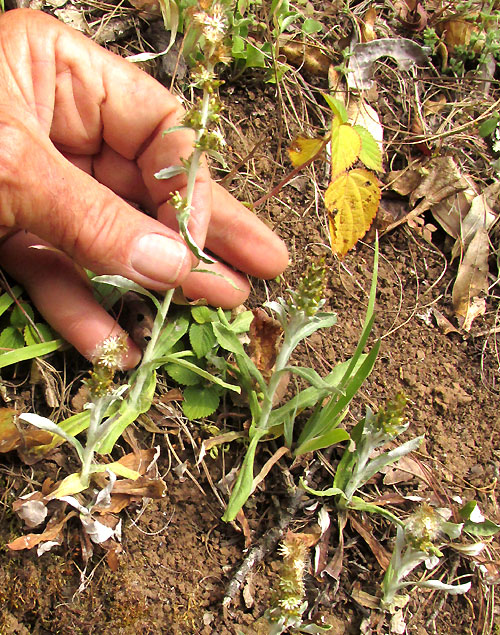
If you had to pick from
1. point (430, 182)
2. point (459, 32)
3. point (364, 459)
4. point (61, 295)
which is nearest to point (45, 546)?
point (61, 295)

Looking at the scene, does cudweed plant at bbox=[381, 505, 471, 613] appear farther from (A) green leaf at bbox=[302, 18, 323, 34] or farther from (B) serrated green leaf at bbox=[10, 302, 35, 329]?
(A) green leaf at bbox=[302, 18, 323, 34]

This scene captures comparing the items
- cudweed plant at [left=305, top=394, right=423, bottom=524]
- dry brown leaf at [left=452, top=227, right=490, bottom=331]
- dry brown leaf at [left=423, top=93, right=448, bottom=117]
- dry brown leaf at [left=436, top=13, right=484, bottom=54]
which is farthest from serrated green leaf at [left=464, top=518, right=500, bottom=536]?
dry brown leaf at [left=436, top=13, right=484, bottom=54]

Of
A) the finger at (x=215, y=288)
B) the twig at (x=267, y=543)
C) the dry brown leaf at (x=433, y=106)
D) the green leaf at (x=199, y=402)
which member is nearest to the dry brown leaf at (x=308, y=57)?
the dry brown leaf at (x=433, y=106)

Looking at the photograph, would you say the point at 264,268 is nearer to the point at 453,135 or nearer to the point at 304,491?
the point at 304,491

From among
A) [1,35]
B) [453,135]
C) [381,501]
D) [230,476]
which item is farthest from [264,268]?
[453,135]

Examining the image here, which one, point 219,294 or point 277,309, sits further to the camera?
point 219,294

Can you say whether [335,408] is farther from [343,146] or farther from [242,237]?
[343,146]
